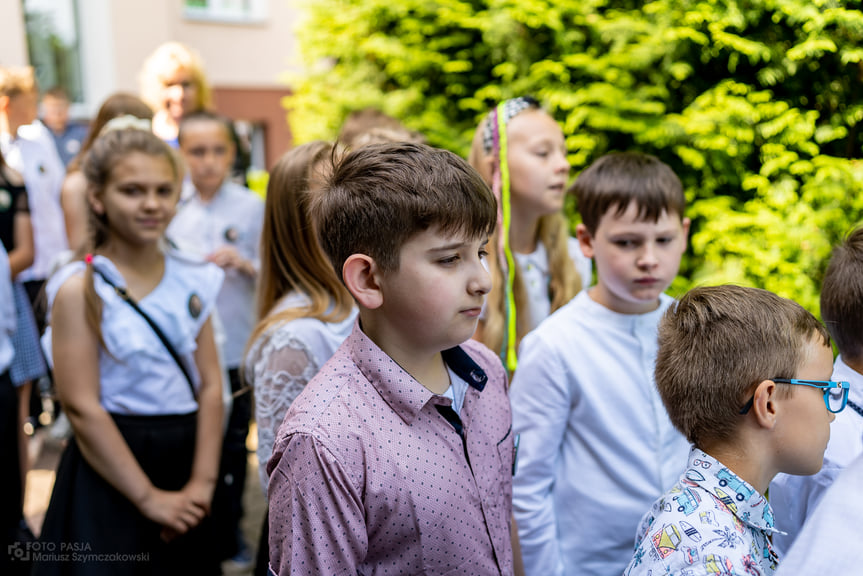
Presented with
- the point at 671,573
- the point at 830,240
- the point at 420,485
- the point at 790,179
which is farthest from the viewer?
the point at 790,179

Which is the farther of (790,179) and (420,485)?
(790,179)

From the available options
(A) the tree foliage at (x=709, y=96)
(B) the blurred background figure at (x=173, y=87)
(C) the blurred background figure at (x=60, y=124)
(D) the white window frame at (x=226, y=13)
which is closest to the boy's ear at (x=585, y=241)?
(A) the tree foliage at (x=709, y=96)

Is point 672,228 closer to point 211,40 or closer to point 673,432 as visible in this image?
point 673,432

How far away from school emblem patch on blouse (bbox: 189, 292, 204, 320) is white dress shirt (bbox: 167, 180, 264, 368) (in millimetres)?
1017

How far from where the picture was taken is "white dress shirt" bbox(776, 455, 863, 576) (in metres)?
0.93

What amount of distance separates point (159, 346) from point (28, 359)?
255 centimetres

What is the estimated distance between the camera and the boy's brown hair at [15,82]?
5127 mm

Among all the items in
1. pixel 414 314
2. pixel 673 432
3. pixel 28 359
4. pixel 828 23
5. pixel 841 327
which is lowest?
pixel 28 359

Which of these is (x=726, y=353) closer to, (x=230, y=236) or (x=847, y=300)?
(x=847, y=300)

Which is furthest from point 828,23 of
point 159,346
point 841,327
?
point 159,346

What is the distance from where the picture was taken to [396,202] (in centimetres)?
159

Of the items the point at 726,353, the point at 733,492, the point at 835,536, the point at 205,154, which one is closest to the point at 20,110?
the point at 205,154

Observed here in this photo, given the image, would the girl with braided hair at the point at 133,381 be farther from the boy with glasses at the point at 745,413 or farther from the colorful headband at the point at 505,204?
the boy with glasses at the point at 745,413

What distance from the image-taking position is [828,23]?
317 cm
